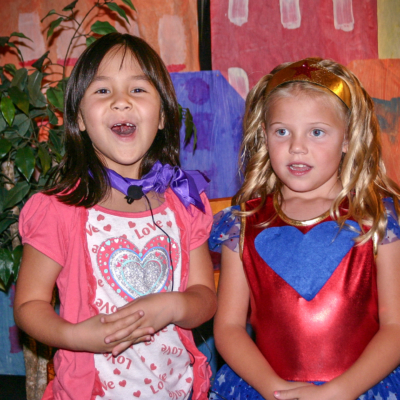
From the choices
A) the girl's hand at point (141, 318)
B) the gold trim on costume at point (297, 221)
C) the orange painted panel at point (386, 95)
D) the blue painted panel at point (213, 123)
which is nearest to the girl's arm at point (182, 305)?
the girl's hand at point (141, 318)

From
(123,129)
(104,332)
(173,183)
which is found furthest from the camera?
(173,183)

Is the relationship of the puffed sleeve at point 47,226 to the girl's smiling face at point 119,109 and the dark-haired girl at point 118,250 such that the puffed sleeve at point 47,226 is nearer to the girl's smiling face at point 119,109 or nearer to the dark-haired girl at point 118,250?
the dark-haired girl at point 118,250

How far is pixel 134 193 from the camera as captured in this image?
1.25m

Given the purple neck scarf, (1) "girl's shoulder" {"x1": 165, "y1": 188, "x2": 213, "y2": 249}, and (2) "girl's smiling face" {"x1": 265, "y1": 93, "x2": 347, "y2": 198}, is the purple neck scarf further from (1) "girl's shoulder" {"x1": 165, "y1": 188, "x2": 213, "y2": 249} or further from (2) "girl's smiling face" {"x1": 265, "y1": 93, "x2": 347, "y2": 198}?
(2) "girl's smiling face" {"x1": 265, "y1": 93, "x2": 347, "y2": 198}

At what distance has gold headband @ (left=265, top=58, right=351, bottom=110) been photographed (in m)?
1.32

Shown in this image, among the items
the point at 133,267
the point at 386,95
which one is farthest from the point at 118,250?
the point at 386,95

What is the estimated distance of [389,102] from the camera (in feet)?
7.40

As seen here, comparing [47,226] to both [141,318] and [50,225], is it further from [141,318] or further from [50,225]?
[141,318]

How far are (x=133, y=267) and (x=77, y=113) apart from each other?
1.47 feet

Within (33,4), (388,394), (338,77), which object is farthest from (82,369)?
(33,4)

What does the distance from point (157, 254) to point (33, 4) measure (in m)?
1.57

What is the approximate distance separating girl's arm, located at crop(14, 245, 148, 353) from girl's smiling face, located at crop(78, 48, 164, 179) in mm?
335

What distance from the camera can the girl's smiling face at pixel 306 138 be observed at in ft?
4.22

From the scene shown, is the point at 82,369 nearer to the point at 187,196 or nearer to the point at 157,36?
the point at 187,196
